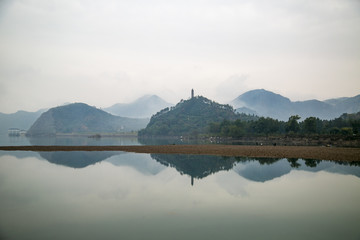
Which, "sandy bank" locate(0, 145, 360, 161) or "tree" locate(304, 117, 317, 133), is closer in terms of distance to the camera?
"sandy bank" locate(0, 145, 360, 161)

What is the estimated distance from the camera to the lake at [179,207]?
14.7m

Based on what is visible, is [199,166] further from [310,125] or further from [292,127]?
[292,127]

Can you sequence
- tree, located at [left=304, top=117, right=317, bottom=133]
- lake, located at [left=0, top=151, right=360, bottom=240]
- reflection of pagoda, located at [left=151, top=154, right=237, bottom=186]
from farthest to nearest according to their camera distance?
1. tree, located at [left=304, top=117, right=317, bottom=133]
2. reflection of pagoda, located at [left=151, top=154, right=237, bottom=186]
3. lake, located at [left=0, top=151, right=360, bottom=240]

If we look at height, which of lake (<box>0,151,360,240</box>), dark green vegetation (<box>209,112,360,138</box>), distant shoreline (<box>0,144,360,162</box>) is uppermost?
dark green vegetation (<box>209,112,360,138</box>)

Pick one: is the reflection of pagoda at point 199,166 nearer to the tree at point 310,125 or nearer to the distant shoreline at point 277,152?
the distant shoreline at point 277,152

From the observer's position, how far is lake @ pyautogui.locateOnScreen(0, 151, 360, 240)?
14742 mm

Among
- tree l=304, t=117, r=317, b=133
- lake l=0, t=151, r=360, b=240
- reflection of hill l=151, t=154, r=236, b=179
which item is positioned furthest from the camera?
tree l=304, t=117, r=317, b=133

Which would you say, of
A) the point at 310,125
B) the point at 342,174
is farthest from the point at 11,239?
the point at 310,125

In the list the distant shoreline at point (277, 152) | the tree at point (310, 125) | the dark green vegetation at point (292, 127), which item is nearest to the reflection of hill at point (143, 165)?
the distant shoreline at point (277, 152)

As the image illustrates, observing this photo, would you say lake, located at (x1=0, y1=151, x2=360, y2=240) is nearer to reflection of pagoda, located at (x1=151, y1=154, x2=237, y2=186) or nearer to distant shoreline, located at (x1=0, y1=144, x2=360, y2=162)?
reflection of pagoda, located at (x1=151, y1=154, x2=237, y2=186)

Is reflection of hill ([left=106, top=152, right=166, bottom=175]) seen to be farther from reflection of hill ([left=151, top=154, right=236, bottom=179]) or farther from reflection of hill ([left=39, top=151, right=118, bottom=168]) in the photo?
reflection of hill ([left=39, top=151, right=118, bottom=168])

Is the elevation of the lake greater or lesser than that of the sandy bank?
lesser

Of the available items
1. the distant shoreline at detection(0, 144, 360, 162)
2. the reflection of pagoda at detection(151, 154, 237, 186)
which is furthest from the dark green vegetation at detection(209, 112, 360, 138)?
the reflection of pagoda at detection(151, 154, 237, 186)

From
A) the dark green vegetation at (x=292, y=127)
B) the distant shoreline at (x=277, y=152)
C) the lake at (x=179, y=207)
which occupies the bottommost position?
the lake at (x=179, y=207)
